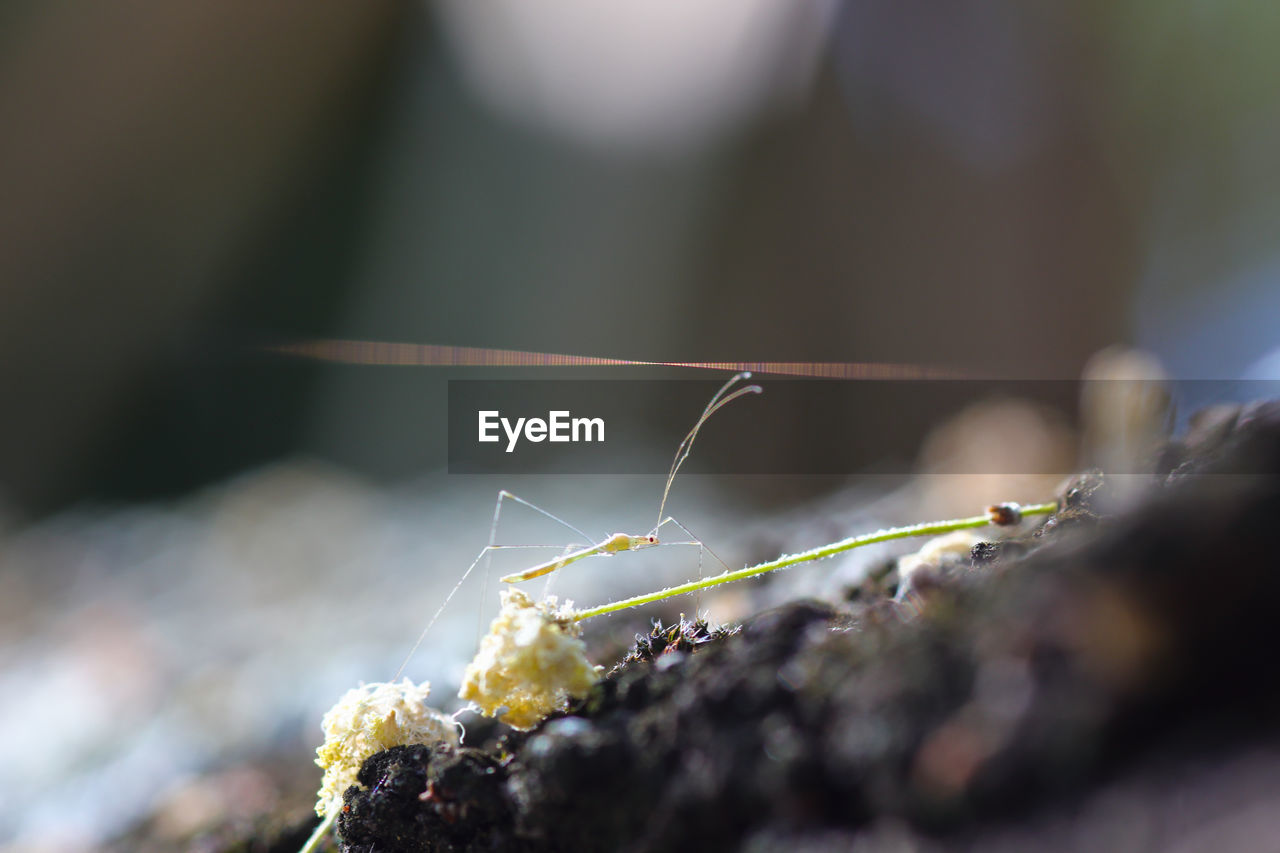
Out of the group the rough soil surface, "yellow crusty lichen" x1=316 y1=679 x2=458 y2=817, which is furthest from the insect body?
the rough soil surface

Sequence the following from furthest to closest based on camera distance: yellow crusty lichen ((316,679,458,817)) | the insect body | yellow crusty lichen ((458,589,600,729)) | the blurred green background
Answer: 1. the blurred green background
2. the insect body
3. yellow crusty lichen ((316,679,458,817))
4. yellow crusty lichen ((458,589,600,729))

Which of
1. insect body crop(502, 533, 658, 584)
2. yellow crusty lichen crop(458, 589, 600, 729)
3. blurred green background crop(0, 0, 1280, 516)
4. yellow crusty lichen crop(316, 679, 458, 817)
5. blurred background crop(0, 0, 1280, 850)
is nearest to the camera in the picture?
yellow crusty lichen crop(458, 589, 600, 729)

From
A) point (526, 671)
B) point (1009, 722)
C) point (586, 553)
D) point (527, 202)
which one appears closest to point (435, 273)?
point (527, 202)

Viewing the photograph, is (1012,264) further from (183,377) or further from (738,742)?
(183,377)

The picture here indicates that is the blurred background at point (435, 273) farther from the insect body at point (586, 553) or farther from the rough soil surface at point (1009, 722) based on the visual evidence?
the rough soil surface at point (1009, 722)

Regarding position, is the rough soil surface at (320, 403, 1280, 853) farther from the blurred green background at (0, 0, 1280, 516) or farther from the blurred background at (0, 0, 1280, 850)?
the blurred green background at (0, 0, 1280, 516)

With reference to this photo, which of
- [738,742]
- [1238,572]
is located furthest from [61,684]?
[1238,572]
